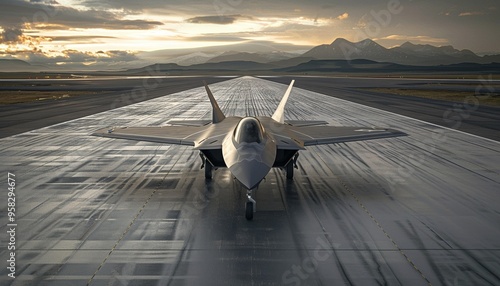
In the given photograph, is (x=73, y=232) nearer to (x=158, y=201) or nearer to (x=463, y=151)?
(x=158, y=201)

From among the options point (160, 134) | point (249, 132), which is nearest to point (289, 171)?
point (249, 132)

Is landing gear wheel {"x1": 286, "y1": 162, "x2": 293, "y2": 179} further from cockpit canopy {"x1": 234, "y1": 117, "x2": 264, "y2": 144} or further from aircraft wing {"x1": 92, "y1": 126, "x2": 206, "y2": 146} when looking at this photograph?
aircraft wing {"x1": 92, "y1": 126, "x2": 206, "y2": 146}

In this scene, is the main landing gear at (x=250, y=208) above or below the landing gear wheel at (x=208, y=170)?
above

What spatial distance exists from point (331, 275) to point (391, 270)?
130cm

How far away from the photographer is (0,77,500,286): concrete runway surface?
7.92 metres

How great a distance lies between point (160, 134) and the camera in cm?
1602

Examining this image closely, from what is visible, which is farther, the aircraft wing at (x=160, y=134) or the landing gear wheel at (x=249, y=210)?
the aircraft wing at (x=160, y=134)

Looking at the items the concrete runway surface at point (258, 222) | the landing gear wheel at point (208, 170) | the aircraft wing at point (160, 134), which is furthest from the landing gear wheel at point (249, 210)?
the aircraft wing at point (160, 134)

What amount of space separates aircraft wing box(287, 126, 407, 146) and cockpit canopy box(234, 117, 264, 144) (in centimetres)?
271

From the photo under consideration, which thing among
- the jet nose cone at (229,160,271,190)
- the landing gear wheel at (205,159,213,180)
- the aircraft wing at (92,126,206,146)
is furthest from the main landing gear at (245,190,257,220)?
the aircraft wing at (92,126,206,146)

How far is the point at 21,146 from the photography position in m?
21.1

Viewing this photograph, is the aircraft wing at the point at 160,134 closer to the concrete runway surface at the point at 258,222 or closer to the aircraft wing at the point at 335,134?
the concrete runway surface at the point at 258,222

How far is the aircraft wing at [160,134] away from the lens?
14.9 m

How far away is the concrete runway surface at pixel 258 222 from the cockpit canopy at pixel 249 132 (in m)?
2.03
